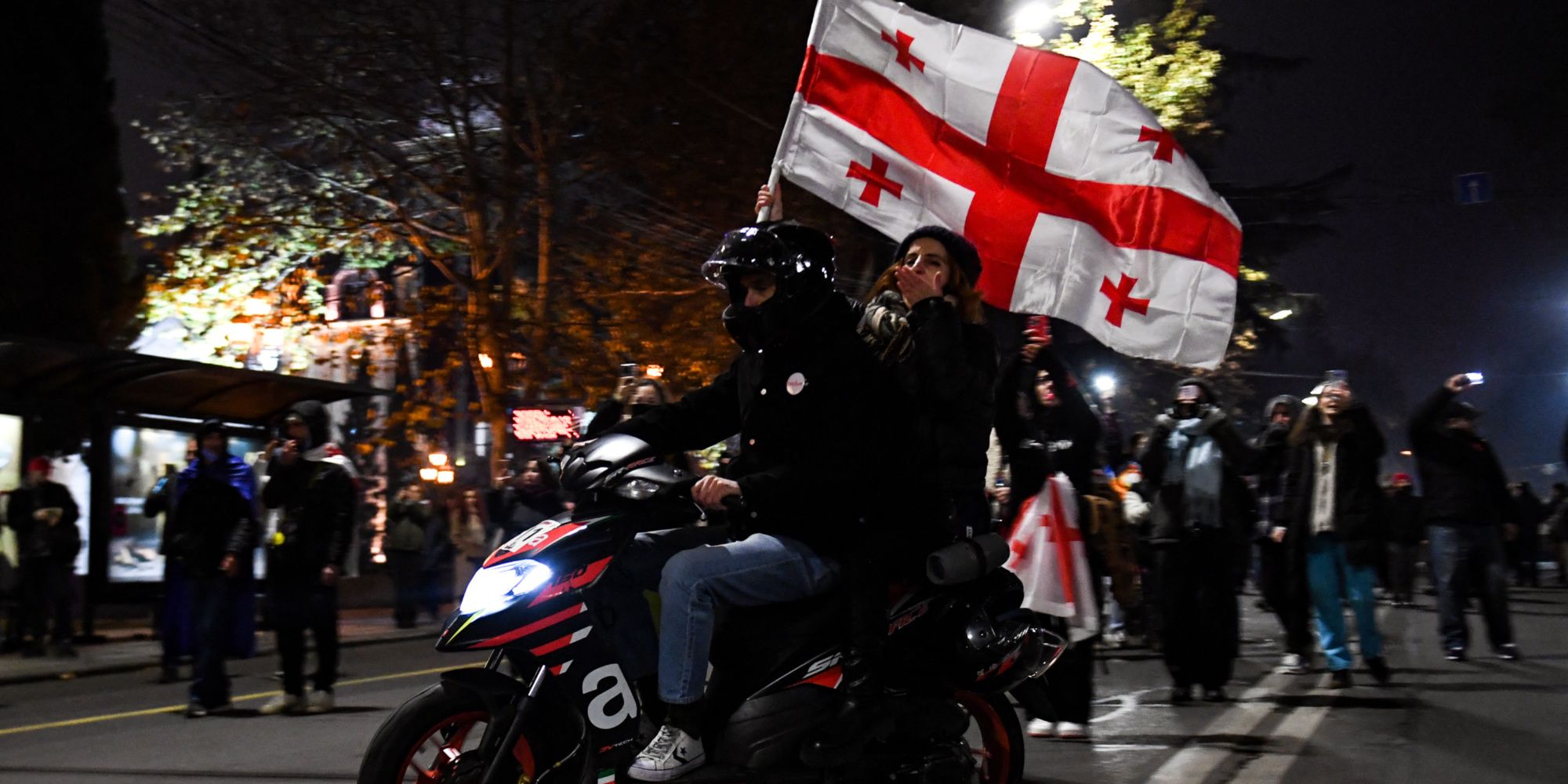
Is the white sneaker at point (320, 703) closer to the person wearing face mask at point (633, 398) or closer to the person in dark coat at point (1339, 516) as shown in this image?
the person wearing face mask at point (633, 398)

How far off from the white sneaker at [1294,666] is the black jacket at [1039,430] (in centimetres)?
380

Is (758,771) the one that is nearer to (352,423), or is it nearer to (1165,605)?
A: (1165,605)

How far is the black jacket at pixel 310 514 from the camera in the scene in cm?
897

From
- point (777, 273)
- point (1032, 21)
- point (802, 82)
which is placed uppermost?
point (1032, 21)

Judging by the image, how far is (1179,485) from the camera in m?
→ 8.59

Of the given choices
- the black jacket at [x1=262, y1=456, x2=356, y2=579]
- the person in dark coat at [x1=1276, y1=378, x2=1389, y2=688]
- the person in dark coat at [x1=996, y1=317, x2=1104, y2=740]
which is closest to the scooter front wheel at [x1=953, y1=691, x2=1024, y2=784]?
the person in dark coat at [x1=996, y1=317, x2=1104, y2=740]

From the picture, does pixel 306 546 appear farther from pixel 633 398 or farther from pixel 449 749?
pixel 449 749

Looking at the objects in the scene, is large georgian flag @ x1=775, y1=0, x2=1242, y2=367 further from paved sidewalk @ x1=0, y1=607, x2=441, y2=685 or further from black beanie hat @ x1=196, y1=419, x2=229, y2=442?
paved sidewalk @ x1=0, y1=607, x2=441, y2=685

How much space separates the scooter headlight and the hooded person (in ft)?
17.1

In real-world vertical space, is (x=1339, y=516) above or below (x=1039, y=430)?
below

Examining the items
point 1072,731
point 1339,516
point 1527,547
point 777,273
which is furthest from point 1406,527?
point 777,273

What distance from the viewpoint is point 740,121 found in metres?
20.2

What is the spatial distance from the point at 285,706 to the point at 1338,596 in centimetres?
635

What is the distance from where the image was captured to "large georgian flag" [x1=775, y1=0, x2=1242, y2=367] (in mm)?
7031
